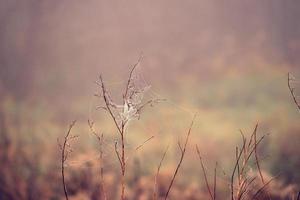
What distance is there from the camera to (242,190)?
2.30 metres

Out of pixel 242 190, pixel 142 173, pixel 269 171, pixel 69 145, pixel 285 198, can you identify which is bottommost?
pixel 242 190

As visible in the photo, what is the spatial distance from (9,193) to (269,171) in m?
2.74

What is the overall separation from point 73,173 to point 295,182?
87.5 inches

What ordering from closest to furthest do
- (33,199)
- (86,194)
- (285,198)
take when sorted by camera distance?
1. (285,198)
2. (86,194)
3. (33,199)

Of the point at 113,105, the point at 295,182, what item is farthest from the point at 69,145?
the point at 295,182

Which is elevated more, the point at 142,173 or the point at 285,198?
the point at 142,173

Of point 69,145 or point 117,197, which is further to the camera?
point 117,197

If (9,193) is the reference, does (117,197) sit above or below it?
below

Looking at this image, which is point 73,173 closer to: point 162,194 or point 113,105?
point 162,194

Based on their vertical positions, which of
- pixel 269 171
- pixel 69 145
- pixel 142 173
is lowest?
pixel 69 145

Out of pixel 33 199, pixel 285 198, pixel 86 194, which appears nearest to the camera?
pixel 285 198

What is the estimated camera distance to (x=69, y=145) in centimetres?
235

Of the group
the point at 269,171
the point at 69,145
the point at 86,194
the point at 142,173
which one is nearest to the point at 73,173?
the point at 86,194

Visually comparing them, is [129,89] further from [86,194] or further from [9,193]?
[9,193]
